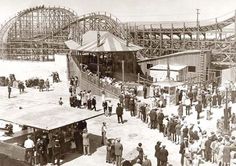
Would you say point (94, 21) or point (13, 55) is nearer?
point (94, 21)

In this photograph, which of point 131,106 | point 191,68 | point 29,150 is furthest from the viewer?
point 191,68

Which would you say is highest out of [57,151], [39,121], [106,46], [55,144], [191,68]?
[106,46]

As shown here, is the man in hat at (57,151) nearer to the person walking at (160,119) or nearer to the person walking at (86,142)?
the person walking at (86,142)

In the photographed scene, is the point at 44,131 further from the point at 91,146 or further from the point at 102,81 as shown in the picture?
the point at 102,81

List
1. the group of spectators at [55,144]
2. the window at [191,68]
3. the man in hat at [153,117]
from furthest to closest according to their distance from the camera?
the window at [191,68] < the man in hat at [153,117] < the group of spectators at [55,144]

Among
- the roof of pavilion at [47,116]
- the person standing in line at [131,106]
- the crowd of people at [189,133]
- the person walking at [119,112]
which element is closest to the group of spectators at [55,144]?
the roof of pavilion at [47,116]

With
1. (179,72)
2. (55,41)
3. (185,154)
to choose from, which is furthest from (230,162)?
(55,41)

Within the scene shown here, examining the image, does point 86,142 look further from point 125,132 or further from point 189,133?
point 189,133

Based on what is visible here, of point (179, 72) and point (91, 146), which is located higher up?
point (179, 72)

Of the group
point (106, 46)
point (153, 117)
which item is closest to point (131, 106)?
point (153, 117)
